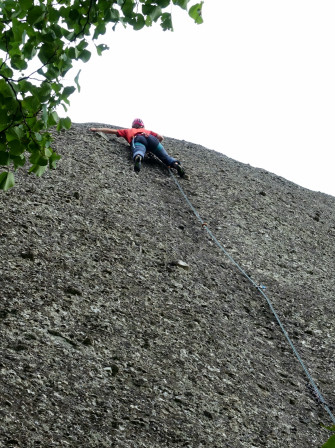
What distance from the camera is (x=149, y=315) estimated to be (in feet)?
29.0

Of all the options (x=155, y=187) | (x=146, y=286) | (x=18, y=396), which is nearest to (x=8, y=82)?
(x=18, y=396)

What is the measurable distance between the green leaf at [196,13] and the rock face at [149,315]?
13.8 ft

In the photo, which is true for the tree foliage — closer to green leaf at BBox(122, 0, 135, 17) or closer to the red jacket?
green leaf at BBox(122, 0, 135, 17)

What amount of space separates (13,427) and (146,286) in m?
4.09

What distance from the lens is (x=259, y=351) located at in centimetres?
926

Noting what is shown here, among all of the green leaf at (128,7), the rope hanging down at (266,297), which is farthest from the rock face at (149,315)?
the green leaf at (128,7)

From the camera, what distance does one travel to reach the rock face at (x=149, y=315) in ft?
22.0

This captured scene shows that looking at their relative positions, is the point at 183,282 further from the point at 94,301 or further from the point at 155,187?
the point at 155,187

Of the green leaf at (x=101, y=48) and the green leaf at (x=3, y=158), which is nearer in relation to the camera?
the green leaf at (x=3, y=158)

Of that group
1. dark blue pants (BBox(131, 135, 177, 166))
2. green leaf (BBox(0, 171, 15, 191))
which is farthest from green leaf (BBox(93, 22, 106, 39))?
dark blue pants (BBox(131, 135, 177, 166))

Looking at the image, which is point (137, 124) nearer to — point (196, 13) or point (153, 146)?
point (153, 146)

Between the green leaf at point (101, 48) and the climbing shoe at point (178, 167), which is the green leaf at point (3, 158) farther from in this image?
the climbing shoe at point (178, 167)

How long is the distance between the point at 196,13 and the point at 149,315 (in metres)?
4.58

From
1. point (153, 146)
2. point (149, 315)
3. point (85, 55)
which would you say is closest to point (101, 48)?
point (85, 55)
